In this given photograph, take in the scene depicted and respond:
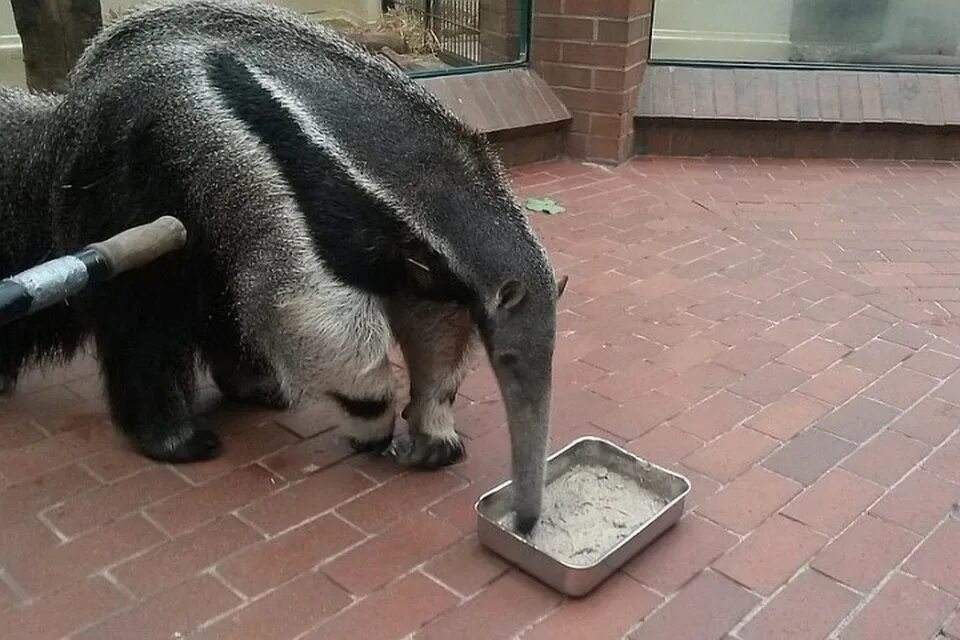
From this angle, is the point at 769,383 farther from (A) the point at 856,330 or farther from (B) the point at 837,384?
(A) the point at 856,330

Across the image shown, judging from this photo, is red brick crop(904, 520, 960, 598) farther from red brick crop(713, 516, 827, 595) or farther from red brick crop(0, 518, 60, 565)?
red brick crop(0, 518, 60, 565)

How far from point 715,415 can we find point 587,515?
0.94 meters

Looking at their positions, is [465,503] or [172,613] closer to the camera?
[172,613]

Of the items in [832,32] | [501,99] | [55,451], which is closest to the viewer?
[55,451]

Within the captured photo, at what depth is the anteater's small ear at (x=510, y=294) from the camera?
104 inches

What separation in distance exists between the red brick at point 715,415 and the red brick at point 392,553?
110 centimetres

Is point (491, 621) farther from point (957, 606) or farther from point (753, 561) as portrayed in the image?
point (957, 606)

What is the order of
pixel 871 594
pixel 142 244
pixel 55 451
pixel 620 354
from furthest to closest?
pixel 620 354
pixel 55 451
pixel 871 594
pixel 142 244

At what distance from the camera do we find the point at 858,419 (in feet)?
12.5

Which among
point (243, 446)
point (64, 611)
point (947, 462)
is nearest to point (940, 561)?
point (947, 462)

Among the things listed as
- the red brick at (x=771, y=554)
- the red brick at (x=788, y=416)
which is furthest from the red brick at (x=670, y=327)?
the red brick at (x=771, y=554)

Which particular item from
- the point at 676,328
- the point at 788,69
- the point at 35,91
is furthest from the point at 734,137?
the point at 35,91

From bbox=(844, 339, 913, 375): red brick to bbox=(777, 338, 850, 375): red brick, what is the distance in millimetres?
61

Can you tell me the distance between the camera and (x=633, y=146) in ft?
24.1
